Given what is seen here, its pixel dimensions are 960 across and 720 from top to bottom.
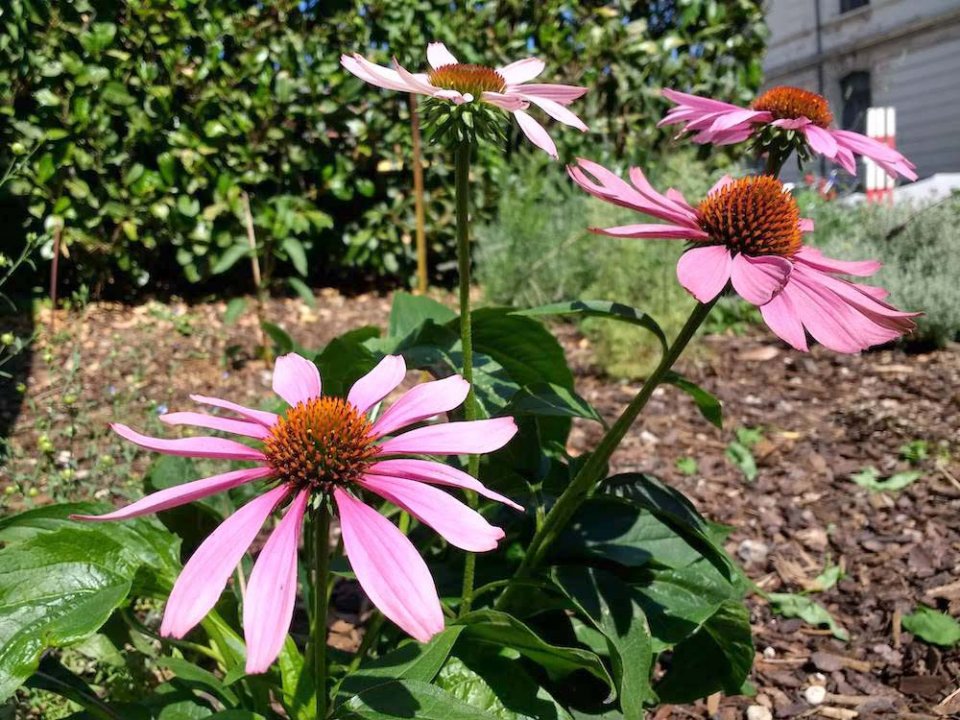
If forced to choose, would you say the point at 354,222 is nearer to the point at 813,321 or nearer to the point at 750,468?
the point at 750,468

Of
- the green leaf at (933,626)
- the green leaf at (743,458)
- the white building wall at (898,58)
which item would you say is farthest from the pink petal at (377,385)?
the white building wall at (898,58)

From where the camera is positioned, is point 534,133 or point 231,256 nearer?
point 534,133

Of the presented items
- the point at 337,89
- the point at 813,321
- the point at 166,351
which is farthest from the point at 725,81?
the point at 813,321

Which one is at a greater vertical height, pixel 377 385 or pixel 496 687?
pixel 377 385

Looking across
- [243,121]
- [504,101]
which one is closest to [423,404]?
[504,101]

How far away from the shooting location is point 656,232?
1.03 m

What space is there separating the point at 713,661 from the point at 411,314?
852 mm

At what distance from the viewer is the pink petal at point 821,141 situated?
1.30 meters

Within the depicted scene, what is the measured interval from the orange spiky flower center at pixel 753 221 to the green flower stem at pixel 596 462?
0.37ft

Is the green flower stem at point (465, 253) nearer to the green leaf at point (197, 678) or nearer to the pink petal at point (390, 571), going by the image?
the pink petal at point (390, 571)

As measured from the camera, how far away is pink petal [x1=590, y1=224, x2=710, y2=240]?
39.9 inches

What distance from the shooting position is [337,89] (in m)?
4.35

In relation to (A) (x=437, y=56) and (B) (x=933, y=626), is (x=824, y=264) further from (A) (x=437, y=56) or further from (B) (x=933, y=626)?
(B) (x=933, y=626)

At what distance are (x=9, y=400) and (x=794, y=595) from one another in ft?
9.16
